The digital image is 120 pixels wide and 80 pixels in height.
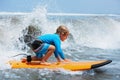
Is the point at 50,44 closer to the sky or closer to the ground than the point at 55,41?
closer to the ground

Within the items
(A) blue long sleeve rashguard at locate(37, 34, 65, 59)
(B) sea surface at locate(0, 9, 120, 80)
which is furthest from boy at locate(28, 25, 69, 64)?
(B) sea surface at locate(0, 9, 120, 80)

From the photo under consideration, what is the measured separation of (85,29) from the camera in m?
25.5

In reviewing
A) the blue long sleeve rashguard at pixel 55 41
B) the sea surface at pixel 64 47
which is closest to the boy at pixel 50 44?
the blue long sleeve rashguard at pixel 55 41

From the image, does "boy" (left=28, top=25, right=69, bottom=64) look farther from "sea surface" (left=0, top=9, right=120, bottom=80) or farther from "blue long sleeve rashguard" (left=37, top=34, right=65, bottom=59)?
"sea surface" (left=0, top=9, right=120, bottom=80)

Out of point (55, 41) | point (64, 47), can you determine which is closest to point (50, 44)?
point (55, 41)

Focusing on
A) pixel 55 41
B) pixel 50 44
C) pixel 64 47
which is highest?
pixel 55 41

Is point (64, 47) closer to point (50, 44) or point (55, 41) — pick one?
point (50, 44)

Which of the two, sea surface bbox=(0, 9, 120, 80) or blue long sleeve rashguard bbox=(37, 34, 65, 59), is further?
blue long sleeve rashguard bbox=(37, 34, 65, 59)

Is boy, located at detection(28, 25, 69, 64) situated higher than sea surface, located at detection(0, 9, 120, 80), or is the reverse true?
boy, located at detection(28, 25, 69, 64)

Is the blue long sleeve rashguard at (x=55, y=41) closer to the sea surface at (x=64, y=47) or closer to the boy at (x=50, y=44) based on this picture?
the boy at (x=50, y=44)

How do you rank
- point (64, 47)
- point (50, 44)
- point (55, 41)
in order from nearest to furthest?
point (55, 41)
point (50, 44)
point (64, 47)

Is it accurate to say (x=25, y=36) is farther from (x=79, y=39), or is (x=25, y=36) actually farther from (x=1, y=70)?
(x=1, y=70)

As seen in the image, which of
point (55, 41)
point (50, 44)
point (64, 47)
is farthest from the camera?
point (64, 47)

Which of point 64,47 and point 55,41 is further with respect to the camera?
point 64,47
